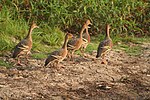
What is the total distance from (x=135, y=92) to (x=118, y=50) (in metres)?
3.30

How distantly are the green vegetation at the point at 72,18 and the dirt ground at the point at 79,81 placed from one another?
1556mm

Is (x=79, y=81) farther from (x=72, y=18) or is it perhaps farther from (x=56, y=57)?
(x=72, y=18)

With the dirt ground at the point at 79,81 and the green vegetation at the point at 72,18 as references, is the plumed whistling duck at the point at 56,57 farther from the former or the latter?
the green vegetation at the point at 72,18

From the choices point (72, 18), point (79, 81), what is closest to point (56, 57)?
point (79, 81)

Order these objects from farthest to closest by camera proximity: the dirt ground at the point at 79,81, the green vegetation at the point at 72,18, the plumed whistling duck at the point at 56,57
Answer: the green vegetation at the point at 72,18 → the plumed whistling duck at the point at 56,57 → the dirt ground at the point at 79,81

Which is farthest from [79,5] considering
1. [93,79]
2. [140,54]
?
[93,79]

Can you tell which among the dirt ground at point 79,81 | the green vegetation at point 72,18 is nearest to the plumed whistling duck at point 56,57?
the dirt ground at point 79,81

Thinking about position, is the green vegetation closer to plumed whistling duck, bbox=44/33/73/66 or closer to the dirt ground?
the dirt ground

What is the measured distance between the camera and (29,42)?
29.7 feet

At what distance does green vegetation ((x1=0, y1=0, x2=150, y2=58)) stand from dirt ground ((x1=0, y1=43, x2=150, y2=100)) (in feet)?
5.10

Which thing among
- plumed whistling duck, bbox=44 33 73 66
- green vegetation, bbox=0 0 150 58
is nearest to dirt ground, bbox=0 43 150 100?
plumed whistling duck, bbox=44 33 73 66

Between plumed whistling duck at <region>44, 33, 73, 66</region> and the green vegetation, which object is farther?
the green vegetation

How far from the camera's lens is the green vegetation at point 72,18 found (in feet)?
36.0

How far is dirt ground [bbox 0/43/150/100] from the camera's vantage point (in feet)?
24.0
